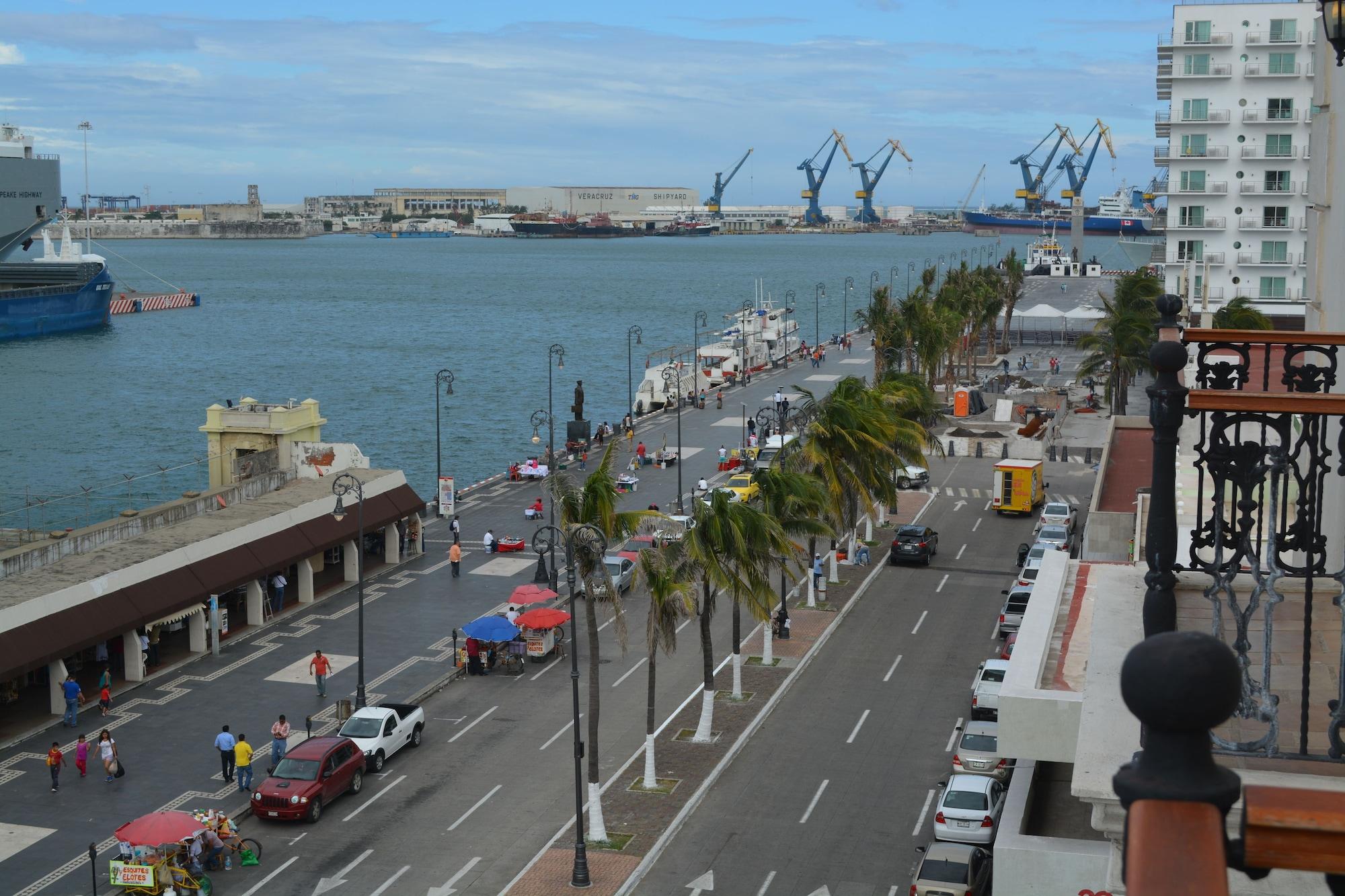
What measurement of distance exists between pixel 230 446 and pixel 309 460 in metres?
2.91

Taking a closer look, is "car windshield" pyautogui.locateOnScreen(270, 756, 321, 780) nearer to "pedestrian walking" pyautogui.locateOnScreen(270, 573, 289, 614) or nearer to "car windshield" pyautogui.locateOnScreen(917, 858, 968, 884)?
"car windshield" pyautogui.locateOnScreen(917, 858, 968, 884)

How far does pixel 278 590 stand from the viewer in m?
42.8

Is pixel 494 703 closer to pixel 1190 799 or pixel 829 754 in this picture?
pixel 829 754

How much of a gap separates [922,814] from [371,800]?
35.6 ft

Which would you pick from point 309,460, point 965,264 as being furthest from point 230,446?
point 965,264

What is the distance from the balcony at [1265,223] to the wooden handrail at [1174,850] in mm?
76136

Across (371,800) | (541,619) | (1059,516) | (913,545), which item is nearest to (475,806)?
(371,800)

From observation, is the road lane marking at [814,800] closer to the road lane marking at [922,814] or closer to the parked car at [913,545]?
the road lane marking at [922,814]

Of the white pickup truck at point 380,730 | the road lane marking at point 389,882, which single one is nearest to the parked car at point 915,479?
the white pickup truck at point 380,730

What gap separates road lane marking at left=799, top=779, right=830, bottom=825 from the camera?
27844mm

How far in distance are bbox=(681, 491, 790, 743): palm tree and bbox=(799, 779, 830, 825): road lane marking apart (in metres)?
3.28

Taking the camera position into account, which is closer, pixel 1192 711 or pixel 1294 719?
pixel 1192 711

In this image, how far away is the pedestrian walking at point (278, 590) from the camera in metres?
42.6

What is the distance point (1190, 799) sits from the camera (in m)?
3.33
